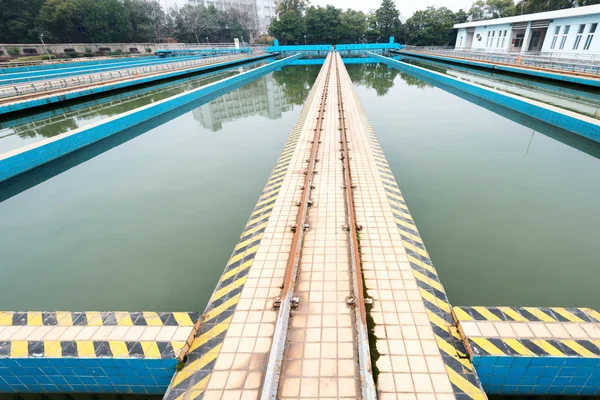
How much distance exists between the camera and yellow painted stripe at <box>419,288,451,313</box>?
376 centimetres

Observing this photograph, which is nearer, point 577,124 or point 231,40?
point 577,124

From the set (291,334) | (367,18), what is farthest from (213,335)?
(367,18)

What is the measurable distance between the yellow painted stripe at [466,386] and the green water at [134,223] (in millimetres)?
3550

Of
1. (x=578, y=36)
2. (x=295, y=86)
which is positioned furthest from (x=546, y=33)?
(x=295, y=86)

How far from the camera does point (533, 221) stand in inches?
245

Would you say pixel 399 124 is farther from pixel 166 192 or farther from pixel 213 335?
pixel 213 335

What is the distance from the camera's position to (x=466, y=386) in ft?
9.41

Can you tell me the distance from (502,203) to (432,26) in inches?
2301

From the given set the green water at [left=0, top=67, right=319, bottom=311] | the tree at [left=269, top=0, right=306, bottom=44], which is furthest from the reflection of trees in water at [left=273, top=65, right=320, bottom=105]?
the tree at [left=269, top=0, right=306, bottom=44]

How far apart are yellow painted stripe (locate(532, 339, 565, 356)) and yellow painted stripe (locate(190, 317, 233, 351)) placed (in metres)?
3.56

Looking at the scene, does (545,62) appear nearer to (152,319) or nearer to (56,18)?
(152,319)

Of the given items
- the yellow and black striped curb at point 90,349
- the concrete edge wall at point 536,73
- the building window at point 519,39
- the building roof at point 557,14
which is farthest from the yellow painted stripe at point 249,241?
the building window at point 519,39

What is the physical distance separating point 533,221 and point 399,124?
7.88m

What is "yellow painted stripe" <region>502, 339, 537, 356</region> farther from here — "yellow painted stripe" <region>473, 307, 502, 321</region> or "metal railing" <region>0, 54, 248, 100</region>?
"metal railing" <region>0, 54, 248, 100</region>
